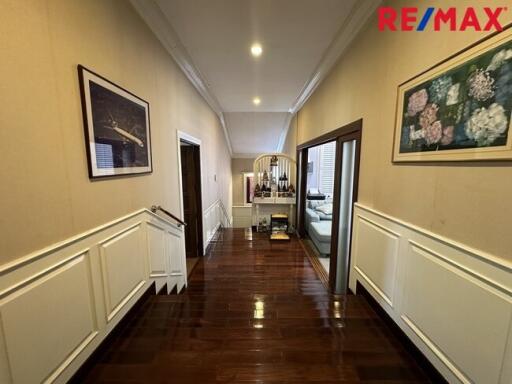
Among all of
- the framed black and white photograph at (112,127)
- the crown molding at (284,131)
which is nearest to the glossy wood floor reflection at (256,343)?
the framed black and white photograph at (112,127)

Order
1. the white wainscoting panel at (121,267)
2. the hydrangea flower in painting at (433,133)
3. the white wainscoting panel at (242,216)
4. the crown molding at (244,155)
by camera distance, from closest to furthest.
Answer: the hydrangea flower in painting at (433,133), the white wainscoting panel at (121,267), the white wainscoting panel at (242,216), the crown molding at (244,155)

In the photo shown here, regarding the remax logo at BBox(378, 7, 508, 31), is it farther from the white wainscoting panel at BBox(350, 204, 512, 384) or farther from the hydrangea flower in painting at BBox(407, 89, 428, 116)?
the white wainscoting panel at BBox(350, 204, 512, 384)

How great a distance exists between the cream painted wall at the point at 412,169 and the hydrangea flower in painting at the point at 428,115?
0.24 m

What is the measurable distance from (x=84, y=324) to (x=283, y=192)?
441cm

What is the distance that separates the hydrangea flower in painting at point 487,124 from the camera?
2.92 ft

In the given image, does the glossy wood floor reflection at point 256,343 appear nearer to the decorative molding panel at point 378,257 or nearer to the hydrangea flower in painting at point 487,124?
the decorative molding panel at point 378,257

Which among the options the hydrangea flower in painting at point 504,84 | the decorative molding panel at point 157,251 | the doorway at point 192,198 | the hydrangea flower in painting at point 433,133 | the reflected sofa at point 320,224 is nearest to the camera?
the hydrangea flower in painting at point 504,84

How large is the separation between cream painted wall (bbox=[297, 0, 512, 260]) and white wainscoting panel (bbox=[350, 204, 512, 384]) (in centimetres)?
9

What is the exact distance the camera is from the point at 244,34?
2230 millimetres

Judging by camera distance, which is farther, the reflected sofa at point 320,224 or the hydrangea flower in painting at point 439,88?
the reflected sofa at point 320,224

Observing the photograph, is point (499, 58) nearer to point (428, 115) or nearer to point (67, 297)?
point (428, 115)

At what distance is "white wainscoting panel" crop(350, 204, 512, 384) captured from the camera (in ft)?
2.99

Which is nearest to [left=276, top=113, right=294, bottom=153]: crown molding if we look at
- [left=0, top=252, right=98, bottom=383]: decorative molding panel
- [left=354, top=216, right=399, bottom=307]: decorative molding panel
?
[left=354, top=216, right=399, bottom=307]: decorative molding panel

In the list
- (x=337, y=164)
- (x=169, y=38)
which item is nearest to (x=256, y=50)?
(x=169, y=38)
